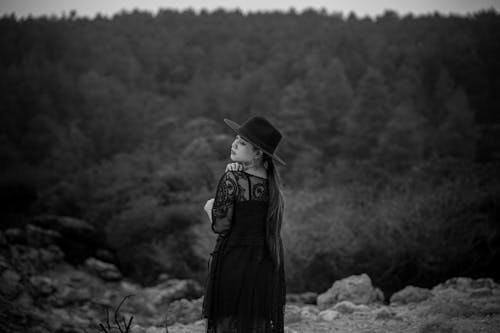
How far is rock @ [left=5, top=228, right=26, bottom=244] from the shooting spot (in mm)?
15498

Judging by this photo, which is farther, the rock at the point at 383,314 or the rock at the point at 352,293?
the rock at the point at 352,293

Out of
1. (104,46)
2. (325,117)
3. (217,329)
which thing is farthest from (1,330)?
(104,46)

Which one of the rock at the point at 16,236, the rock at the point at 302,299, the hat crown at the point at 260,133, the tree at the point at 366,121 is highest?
the tree at the point at 366,121

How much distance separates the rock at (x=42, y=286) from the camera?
424 inches

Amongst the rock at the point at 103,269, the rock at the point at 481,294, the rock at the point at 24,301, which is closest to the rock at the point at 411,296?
the rock at the point at 481,294

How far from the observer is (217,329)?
2.94 m

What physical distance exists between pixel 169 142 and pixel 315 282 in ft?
63.8

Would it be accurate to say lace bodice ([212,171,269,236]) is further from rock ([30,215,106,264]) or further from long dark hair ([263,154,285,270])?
rock ([30,215,106,264])

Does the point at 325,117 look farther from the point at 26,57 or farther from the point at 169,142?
the point at 26,57

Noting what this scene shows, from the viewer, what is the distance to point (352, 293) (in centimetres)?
712

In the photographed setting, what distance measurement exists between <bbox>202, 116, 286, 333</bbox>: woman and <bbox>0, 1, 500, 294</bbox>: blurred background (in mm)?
7163

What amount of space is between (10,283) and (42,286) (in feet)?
6.40

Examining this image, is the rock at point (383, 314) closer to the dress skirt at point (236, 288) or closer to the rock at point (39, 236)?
the dress skirt at point (236, 288)

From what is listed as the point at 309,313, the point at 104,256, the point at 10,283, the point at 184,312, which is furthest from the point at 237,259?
the point at 104,256
